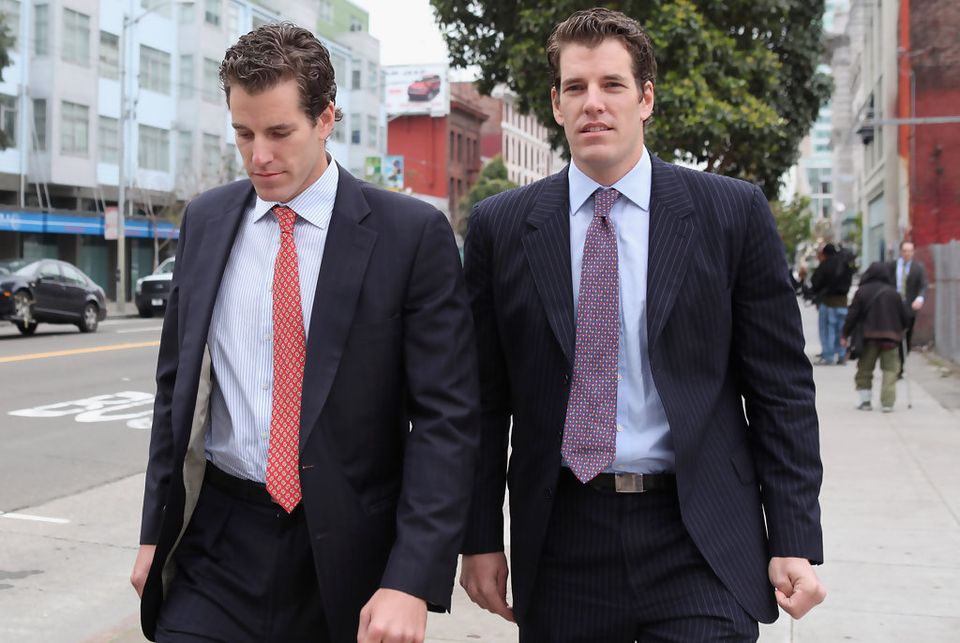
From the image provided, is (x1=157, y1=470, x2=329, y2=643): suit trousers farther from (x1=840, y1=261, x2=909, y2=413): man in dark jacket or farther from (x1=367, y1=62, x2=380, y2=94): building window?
(x1=367, y1=62, x2=380, y2=94): building window

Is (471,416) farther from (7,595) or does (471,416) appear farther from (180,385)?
(7,595)

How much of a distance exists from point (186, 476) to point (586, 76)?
4.24 ft

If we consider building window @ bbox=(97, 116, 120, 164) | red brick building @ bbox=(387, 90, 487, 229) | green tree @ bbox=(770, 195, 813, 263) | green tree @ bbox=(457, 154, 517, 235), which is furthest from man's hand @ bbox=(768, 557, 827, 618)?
red brick building @ bbox=(387, 90, 487, 229)

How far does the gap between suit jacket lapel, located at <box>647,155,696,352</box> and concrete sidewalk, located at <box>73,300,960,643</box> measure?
289cm

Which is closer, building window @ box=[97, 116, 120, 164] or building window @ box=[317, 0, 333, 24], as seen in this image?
building window @ box=[97, 116, 120, 164]

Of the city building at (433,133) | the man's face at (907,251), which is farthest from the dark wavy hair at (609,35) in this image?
the city building at (433,133)

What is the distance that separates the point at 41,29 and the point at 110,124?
447 cm

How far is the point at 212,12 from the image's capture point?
5025 cm

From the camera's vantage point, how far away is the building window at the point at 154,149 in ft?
150

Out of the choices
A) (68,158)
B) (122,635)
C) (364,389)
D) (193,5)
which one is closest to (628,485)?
(364,389)

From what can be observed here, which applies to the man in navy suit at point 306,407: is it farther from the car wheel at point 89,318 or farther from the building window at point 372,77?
the building window at point 372,77

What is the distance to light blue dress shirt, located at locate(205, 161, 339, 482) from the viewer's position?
101 inches

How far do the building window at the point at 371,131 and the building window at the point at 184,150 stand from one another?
2159cm

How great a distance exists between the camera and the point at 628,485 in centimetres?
266
